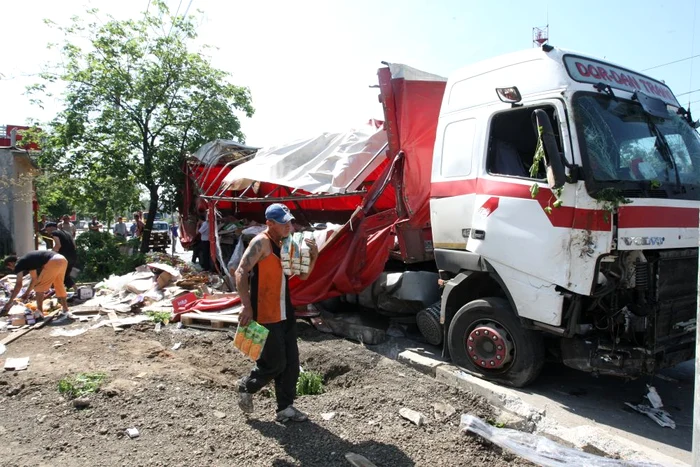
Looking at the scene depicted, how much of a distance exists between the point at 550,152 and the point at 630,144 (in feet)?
2.85

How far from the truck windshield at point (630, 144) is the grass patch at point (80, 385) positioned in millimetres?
4654

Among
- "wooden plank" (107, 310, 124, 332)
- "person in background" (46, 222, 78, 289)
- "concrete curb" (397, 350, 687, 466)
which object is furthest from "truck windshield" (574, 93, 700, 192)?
"person in background" (46, 222, 78, 289)

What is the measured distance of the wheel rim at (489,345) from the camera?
4262mm

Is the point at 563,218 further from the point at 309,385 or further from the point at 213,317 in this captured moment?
the point at 213,317

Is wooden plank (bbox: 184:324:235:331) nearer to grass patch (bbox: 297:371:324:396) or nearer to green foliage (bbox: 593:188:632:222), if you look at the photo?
grass patch (bbox: 297:371:324:396)

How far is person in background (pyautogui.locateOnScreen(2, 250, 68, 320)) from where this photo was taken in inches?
308

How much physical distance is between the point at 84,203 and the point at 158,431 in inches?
446

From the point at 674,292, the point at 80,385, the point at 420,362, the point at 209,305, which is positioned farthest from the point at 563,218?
the point at 209,305

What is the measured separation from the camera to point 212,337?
6.44 meters

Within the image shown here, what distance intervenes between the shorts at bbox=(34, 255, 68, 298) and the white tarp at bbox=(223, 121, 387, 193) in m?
3.07

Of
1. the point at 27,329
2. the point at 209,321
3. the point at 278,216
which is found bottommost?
the point at 27,329

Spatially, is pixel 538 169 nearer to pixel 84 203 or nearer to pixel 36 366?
pixel 36 366

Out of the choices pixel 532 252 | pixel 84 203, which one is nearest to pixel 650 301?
pixel 532 252

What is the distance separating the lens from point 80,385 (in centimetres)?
453
